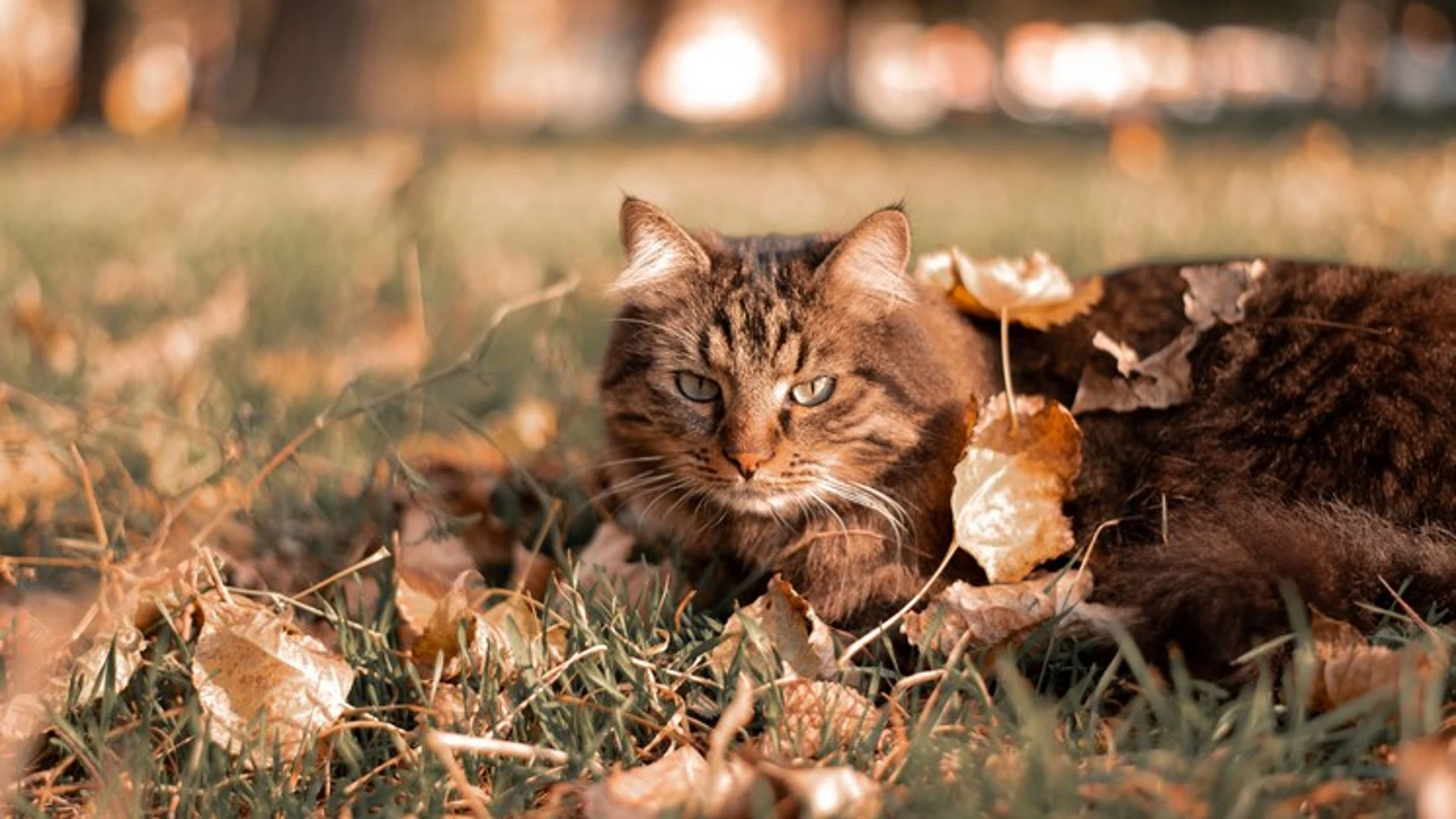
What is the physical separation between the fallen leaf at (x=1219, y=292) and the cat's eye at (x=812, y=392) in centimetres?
72

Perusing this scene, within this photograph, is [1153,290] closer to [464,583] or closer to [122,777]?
[464,583]

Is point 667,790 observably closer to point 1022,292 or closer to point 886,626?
point 886,626

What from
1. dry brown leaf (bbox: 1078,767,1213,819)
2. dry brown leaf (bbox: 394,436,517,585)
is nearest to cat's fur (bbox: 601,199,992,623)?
dry brown leaf (bbox: 394,436,517,585)

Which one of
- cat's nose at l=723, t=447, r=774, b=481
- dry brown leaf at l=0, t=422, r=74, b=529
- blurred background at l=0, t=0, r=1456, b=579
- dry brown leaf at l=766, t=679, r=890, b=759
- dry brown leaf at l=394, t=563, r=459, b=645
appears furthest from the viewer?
blurred background at l=0, t=0, r=1456, b=579

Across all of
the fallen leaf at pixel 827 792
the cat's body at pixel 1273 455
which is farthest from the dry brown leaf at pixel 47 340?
the fallen leaf at pixel 827 792

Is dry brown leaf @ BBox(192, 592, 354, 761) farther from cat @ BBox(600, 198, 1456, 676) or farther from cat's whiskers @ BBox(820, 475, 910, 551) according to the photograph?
cat's whiskers @ BBox(820, 475, 910, 551)

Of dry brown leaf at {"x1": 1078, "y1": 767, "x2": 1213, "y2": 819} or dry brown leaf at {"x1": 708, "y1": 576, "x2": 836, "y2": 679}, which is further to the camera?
dry brown leaf at {"x1": 708, "y1": 576, "x2": 836, "y2": 679}

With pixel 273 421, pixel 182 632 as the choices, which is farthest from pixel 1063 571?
pixel 273 421

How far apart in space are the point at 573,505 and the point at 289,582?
58 centimetres

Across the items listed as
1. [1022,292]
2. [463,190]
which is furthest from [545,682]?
[463,190]

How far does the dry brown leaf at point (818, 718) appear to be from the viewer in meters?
1.87

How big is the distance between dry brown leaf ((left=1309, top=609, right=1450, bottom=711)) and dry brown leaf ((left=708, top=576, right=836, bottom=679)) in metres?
0.69

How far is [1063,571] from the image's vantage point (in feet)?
7.36

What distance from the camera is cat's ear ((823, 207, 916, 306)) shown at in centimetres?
245
